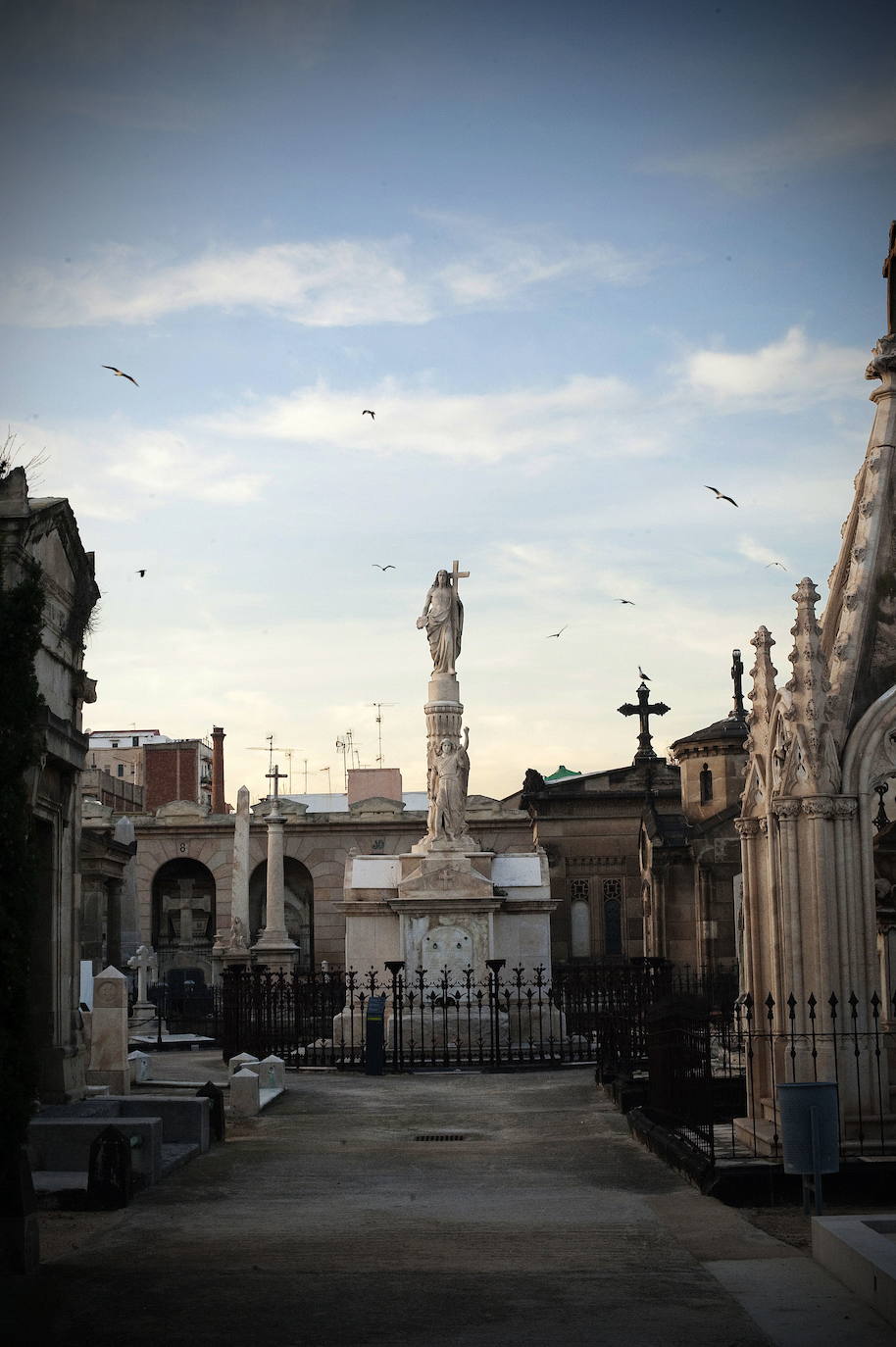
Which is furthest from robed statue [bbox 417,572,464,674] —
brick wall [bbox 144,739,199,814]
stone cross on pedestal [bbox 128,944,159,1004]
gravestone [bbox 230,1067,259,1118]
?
brick wall [bbox 144,739,199,814]

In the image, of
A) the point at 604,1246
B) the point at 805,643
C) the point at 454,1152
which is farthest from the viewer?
the point at 454,1152

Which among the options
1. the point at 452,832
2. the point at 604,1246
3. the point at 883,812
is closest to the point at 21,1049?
the point at 604,1246

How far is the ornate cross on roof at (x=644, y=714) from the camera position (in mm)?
52188

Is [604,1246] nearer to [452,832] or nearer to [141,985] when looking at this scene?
[452,832]

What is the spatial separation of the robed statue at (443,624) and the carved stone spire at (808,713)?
17.6 m

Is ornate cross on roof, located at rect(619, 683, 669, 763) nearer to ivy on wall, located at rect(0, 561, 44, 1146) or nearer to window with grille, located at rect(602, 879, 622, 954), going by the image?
window with grille, located at rect(602, 879, 622, 954)

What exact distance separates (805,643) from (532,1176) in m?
5.27

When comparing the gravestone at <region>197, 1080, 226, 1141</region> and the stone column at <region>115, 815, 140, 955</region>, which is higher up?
the stone column at <region>115, 815, 140, 955</region>

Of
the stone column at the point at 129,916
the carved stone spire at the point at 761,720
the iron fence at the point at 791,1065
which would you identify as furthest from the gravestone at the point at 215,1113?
the stone column at the point at 129,916

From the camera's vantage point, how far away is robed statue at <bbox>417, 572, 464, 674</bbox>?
1199 inches

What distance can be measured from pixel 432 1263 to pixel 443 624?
2120cm

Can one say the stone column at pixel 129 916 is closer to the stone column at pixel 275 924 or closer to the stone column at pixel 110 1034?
the stone column at pixel 275 924

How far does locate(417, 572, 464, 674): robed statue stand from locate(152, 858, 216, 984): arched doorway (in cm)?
3121

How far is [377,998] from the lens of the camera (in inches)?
968
